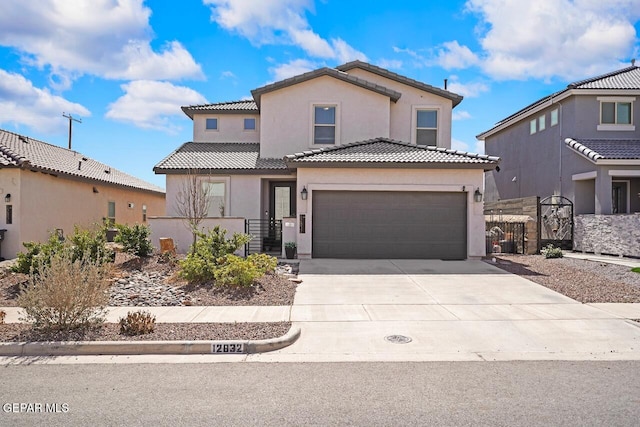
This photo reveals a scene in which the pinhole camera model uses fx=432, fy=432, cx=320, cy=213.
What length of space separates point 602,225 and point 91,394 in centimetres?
1830

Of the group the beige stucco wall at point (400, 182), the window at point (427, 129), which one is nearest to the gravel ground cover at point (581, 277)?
the beige stucco wall at point (400, 182)

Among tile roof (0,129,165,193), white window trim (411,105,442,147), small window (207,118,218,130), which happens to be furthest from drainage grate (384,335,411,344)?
small window (207,118,218,130)

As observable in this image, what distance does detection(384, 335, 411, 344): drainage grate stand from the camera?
6635 millimetres

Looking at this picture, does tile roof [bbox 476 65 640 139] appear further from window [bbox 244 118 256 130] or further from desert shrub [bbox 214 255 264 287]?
desert shrub [bbox 214 255 264 287]

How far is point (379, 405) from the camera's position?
14.6 feet

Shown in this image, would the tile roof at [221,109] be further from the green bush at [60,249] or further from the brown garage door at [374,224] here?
the green bush at [60,249]

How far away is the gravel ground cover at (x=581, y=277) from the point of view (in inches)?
392

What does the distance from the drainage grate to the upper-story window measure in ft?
61.9

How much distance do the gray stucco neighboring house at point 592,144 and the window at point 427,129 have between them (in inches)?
254

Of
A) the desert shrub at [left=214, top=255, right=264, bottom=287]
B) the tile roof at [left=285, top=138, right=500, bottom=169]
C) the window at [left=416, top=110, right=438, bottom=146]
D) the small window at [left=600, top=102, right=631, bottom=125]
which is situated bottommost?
the desert shrub at [left=214, top=255, right=264, bottom=287]

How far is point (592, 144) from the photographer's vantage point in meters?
19.6

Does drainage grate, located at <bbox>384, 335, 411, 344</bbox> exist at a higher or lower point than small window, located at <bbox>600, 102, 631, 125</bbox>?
lower

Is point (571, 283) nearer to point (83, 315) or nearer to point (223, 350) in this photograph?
point (223, 350)

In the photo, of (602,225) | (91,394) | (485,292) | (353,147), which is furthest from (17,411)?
(602,225)
